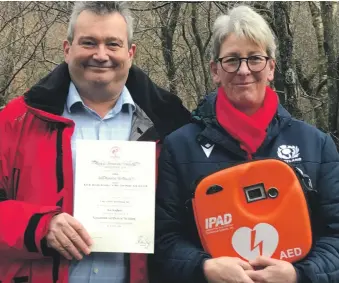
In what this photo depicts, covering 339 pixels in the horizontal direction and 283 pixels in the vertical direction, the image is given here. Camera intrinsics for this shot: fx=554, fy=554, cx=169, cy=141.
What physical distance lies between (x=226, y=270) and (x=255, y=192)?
38 centimetres

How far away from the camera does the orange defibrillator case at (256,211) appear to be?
253 cm

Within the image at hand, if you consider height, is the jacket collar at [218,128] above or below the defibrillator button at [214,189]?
above

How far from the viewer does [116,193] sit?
278 centimetres

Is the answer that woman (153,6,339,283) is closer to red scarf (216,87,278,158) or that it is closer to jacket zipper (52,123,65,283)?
red scarf (216,87,278,158)

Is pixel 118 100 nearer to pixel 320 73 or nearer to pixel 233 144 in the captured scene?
pixel 233 144

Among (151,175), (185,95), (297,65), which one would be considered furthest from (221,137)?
(185,95)

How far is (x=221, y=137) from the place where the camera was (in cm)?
278

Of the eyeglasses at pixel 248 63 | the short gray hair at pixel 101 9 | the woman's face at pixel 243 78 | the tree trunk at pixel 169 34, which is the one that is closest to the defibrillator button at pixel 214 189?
the woman's face at pixel 243 78

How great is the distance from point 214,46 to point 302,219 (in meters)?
1.02

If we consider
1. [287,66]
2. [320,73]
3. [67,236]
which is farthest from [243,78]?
[320,73]

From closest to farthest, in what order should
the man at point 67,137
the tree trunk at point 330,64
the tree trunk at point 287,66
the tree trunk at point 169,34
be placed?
the man at point 67,137 < the tree trunk at point 287,66 < the tree trunk at point 330,64 < the tree trunk at point 169,34

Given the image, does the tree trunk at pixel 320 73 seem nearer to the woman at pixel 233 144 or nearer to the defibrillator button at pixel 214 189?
the woman at pixel 233 144

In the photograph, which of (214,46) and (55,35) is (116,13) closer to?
(214,46)

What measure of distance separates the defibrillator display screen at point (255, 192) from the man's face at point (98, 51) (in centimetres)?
97
